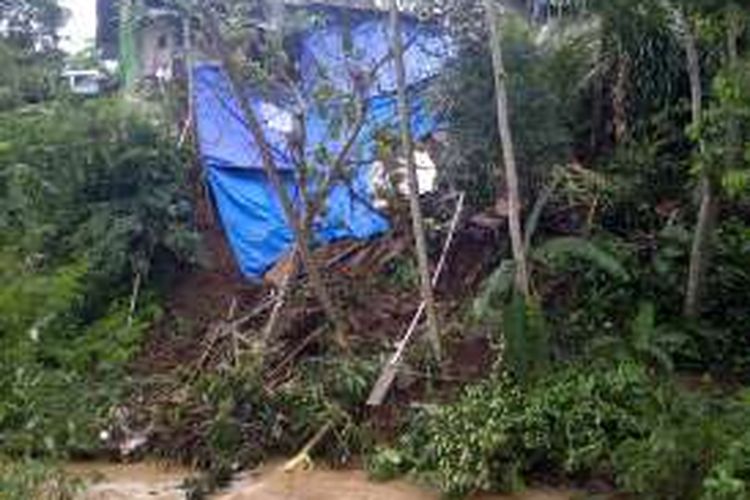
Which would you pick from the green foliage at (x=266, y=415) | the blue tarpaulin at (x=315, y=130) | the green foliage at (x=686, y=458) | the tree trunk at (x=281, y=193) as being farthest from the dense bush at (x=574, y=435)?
the blue tarpaulin at (x=315, y=130)

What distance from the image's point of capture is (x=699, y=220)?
11008 millimetres

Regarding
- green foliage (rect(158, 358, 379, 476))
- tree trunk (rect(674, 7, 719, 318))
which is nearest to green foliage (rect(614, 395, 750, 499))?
tree trunk (rect(674, 7, 719, 318))

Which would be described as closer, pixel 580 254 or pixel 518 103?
pixel 580 254

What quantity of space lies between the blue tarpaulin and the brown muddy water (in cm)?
368

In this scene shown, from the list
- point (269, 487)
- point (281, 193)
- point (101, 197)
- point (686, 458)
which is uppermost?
point (281, 193)

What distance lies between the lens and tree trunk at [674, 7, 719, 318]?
10.5 metres

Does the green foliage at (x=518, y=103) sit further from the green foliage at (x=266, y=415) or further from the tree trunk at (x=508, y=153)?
the green foliage at (x=266, y=415)

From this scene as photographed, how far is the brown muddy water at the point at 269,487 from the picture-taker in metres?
9.69

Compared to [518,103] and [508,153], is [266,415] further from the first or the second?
[518,103]

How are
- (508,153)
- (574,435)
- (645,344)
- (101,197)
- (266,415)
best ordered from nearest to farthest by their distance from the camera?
(574,435) < (645,344) < (508,153) < (266,415) < (101,197)

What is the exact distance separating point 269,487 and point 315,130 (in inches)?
222

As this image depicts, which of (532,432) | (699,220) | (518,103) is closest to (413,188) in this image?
(518,103)

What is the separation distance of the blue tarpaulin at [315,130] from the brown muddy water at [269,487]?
12.1 ft

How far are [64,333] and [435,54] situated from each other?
18.0 ft
